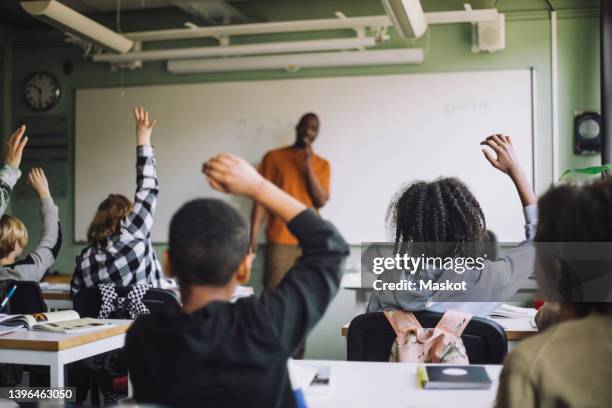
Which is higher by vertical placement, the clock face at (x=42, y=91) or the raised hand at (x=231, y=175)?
the clock face at (x=42, y=91)

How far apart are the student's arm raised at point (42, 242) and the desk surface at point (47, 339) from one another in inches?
33.4

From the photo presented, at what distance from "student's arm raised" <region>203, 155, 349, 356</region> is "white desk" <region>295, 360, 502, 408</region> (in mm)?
446

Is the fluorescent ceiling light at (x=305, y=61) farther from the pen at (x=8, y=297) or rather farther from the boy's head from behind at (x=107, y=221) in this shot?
the pen at (x=8, y=297)

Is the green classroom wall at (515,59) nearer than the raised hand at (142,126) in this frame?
No

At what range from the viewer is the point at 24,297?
324 cm

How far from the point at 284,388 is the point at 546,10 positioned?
190 inches

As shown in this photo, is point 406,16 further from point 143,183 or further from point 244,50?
point 143,183

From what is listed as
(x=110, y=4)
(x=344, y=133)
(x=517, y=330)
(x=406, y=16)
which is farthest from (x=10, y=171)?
(x=110, y=4)

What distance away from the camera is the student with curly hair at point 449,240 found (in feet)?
6.96

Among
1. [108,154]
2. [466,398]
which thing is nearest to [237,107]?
[108,154]

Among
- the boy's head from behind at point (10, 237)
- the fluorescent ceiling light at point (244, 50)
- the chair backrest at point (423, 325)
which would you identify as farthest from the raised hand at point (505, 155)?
the fluorescent ceiling light at point (244, 50)

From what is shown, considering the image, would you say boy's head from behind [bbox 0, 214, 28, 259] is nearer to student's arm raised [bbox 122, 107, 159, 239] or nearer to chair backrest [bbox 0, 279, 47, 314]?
chair backrest [bbox 0, 279, 47, 314]

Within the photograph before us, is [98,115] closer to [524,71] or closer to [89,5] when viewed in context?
[89,5]

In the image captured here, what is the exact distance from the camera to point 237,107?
19.5 ft
